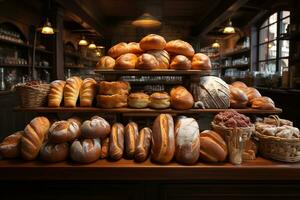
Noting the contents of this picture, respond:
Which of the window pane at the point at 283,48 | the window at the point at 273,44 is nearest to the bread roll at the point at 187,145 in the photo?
the window at the point at 273,44

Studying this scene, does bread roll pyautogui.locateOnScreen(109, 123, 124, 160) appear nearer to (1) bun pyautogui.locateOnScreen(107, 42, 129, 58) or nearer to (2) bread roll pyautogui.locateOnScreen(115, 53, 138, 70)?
(2) bread roll pyautogui.locateOnScreen(115, 53, 138, 70)

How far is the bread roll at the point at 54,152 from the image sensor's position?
1353mm

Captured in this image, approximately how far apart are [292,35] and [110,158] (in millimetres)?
3812

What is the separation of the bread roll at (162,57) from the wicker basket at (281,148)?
743 mm

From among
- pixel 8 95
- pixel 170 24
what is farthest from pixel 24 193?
pixel 170 24

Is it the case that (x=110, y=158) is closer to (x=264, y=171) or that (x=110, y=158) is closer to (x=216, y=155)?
(x=216, y=155)

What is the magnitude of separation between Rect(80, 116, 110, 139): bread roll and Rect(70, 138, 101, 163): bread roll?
0.13 ft

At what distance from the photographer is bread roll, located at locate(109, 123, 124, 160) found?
1395mm

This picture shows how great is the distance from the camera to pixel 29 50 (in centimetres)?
499

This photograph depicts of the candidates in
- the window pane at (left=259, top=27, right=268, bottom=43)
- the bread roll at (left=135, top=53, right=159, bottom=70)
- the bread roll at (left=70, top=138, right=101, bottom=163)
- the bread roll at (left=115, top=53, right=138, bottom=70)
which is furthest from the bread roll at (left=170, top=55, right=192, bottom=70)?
the window pane at (left=259, top=27, right=268, bottom=43)

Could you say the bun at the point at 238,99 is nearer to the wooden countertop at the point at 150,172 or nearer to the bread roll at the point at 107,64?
the wooden countertop at the point at 150,172

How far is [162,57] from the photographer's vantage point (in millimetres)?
1802

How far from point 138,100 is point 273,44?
17.3ft

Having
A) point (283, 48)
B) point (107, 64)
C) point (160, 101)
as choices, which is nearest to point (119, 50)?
point (107, 64)
